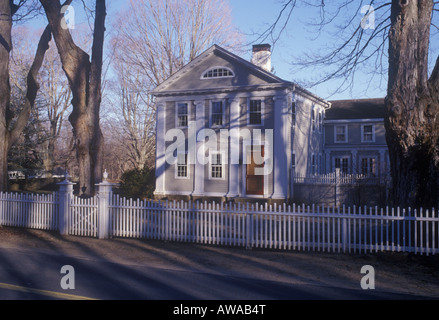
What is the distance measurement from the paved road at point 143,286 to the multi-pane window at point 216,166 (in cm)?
1559

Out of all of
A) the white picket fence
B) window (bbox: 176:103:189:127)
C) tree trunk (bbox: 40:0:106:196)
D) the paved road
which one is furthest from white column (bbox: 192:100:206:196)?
the paved road

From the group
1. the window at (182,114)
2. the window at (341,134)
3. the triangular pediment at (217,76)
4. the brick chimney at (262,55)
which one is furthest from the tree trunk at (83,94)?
the window at (341,134)

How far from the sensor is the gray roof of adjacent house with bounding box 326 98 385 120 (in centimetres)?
3400

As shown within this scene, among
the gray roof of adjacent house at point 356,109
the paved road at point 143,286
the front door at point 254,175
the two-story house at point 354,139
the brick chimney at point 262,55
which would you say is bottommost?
the paved road at point 143,286

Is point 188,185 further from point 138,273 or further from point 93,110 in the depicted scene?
point 138,273

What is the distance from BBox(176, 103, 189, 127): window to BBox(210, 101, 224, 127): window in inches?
65.6

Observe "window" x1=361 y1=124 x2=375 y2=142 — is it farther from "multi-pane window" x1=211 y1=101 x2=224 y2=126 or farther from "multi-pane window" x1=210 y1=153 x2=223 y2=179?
"multi-pane window" x1=210 y1=153 x2=223 y2=179

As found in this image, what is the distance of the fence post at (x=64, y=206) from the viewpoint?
45.2 ft

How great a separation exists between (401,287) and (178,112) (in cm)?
1983

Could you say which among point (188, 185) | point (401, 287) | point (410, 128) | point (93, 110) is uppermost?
point (93, 110)

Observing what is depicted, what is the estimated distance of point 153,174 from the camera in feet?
93.2

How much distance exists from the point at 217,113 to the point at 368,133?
14.3m

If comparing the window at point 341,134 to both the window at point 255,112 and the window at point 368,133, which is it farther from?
→ the window at point 255,112
